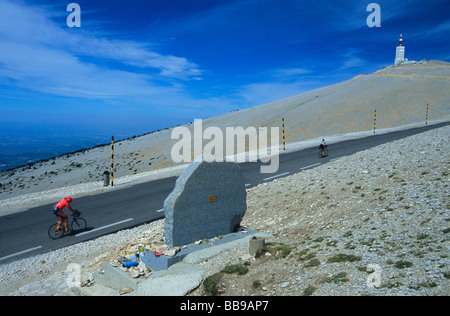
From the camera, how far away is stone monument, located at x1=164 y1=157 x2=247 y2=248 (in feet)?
24.1

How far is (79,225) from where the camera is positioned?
1016 cm

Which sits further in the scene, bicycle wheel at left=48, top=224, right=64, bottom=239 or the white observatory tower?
the white observatory tower

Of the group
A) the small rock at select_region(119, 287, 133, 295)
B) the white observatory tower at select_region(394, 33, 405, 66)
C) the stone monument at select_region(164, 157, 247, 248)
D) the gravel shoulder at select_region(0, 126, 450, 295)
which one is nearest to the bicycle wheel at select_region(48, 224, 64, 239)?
the gravel shoulder at select_region(0, 126, 450, 295)

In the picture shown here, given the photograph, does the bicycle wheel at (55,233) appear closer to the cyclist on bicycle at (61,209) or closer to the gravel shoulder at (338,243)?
the cyclist on bicycle at (61,209)

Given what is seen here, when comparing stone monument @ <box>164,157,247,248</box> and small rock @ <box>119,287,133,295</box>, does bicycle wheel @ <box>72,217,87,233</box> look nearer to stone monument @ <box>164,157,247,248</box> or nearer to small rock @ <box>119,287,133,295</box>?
stone monument @ <box>164,157,247,248</box>

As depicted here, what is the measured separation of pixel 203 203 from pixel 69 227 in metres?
5.12

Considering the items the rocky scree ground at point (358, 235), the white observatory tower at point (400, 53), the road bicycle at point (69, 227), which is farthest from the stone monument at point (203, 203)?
the white observatory tower at point (400, 53)

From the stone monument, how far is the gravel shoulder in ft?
3.13

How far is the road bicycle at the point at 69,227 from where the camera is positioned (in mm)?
9625

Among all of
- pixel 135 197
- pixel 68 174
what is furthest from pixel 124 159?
pixel 135 197

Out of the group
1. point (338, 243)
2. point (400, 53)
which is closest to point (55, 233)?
point (338, 243)

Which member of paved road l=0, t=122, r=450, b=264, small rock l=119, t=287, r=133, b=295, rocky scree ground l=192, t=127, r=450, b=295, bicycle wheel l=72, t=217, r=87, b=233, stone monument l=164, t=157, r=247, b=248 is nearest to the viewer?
rocky scree ground l=192, t=127, r=450, b=295
